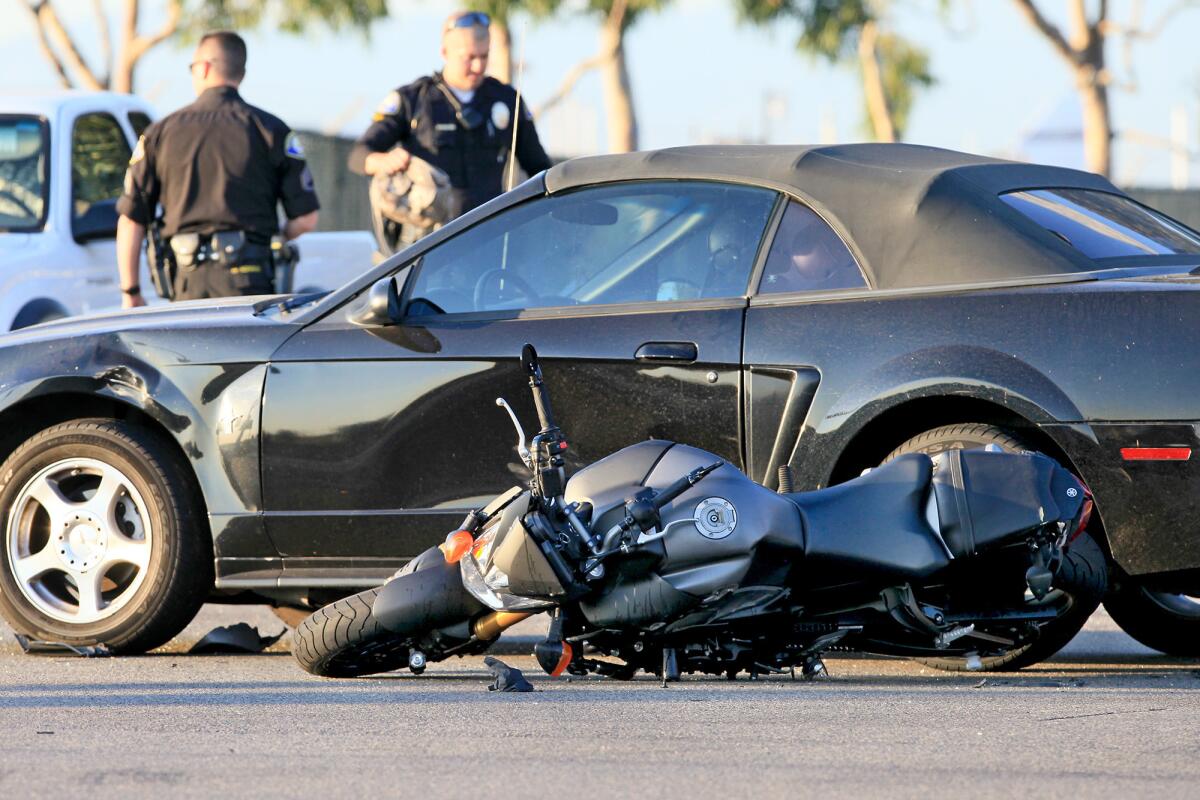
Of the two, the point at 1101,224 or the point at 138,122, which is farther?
the point at 138,122

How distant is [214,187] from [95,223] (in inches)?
91.7

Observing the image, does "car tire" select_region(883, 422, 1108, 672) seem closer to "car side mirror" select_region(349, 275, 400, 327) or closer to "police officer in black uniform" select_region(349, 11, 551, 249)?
"car side mirror" select_region(349, 275, 400, 327)

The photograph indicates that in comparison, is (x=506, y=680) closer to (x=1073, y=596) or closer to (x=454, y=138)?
(x=1073, y=596)

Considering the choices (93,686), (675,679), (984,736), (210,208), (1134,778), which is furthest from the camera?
(210,208)

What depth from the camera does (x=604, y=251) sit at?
639cm

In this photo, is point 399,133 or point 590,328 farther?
point 399,133

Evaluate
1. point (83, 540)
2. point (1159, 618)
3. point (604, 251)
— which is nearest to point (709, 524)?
point (604, 251)

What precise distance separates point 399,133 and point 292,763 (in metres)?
5.11

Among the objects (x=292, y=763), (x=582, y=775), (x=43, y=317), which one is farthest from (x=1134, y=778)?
(x=43, y=317)

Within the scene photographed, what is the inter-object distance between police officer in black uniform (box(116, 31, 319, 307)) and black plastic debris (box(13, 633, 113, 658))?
8.46ft

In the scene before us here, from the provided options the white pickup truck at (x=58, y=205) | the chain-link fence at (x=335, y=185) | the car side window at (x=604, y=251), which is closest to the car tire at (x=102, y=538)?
the car side window at (x=604, y=251)

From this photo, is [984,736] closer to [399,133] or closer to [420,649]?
[420,649]

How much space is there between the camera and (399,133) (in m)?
9.26

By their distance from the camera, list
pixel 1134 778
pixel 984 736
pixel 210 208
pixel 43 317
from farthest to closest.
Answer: pixel 43 317, pixel 210 208, pixel 984 736, pixel 1134 778
